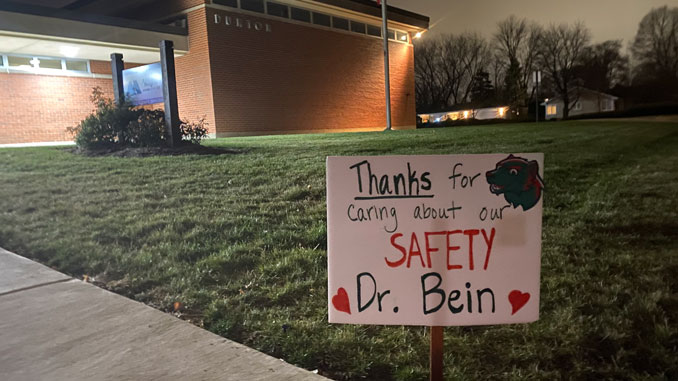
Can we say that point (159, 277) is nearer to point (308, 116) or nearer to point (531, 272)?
point (531, 272)

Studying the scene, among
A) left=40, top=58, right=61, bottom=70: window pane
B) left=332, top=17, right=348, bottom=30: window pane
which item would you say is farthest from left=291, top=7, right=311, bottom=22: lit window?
left=40, top=58, right=61, bottom=70: window pane

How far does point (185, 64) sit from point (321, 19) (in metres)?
7.76

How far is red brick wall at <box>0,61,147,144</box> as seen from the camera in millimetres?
7367

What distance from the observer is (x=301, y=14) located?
13.8 meters

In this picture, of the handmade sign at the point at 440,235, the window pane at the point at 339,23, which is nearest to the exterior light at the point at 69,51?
the handmade sign at the point at 440,235

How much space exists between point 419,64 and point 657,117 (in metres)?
4.00

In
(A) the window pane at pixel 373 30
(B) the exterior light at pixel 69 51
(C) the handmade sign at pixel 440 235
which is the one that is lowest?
(C) the handmade sign at pixel 440 235

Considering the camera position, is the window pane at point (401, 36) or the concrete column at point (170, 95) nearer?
the concrete column at point (170, 95)

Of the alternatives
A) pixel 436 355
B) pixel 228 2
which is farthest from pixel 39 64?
pixel 436 355

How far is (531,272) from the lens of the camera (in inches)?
89.0

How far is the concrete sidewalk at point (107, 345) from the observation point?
2576 millimetres

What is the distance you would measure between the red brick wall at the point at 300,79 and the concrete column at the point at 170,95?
75 cm

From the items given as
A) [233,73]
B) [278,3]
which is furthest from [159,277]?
[278,3]

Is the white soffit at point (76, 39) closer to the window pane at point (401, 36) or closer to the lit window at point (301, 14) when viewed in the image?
the lit window at point (301, 14)
